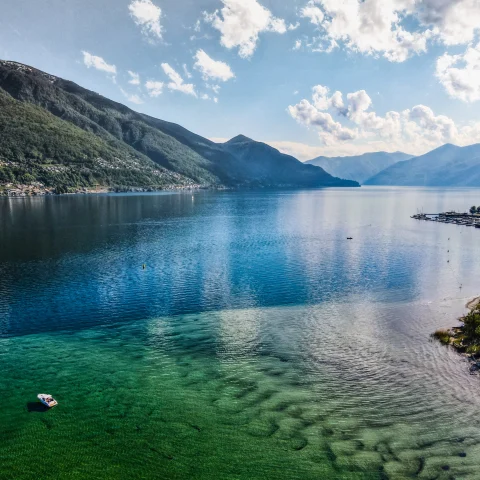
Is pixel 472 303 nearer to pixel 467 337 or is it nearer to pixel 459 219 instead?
pixel 467 337

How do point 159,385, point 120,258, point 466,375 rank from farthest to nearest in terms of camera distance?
point 120,258 → point 466,375 → point 159,385

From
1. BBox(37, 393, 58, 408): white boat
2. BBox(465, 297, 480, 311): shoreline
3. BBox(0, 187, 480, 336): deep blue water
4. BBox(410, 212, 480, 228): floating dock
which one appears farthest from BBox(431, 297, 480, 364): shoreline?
BBox(410, 212, 480, 228): floating dock

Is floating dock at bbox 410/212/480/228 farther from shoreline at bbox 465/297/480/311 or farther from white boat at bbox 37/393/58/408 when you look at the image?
white boat at bbox 37/393/58/408

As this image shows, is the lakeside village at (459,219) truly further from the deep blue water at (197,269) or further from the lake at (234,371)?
the lake at (234,371)

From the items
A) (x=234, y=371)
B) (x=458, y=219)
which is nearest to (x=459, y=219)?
(x=458, y=219)

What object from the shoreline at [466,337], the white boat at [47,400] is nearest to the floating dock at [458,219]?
the shoreline at [466,337]

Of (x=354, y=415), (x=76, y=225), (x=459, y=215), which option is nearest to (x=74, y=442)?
(x=354, y=415)

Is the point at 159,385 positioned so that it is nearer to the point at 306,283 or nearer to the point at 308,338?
the point at 308,338
